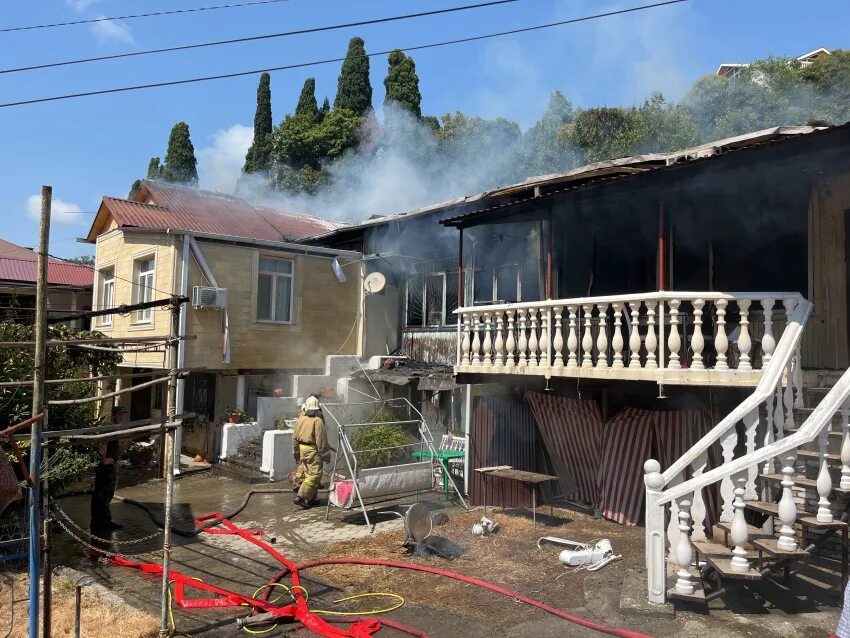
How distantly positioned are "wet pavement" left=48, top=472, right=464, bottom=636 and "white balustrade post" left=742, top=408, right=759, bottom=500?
11.2 ft

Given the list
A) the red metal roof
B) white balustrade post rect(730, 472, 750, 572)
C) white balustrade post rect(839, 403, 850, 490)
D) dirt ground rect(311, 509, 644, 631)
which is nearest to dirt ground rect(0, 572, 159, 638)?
dirt ground rect(311, 509, 644, 631)

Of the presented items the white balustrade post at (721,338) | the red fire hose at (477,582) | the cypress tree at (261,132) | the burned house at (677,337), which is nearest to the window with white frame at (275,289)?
the burned house at (677,337)

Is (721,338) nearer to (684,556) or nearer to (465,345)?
(684,556)

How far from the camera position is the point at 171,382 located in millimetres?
5586

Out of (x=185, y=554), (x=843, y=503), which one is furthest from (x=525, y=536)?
(x=185, y=554)

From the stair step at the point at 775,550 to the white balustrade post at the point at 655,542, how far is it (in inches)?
34.9

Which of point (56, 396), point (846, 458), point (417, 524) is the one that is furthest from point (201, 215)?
point (846, 458)

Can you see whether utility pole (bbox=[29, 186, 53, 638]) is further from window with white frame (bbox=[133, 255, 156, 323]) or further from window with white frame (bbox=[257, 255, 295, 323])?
window with white frame (bbox=[133, 255, 156, 323])

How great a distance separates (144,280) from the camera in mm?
16219

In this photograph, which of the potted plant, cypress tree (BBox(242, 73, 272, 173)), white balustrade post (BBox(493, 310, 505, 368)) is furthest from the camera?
cypress tree (BBox(242, 73, 272, 173))

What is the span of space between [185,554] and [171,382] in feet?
12.7

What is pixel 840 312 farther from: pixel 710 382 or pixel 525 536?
pixel 525 536

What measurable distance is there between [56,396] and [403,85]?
32111 millimetres

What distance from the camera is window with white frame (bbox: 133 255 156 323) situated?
16.0 m
